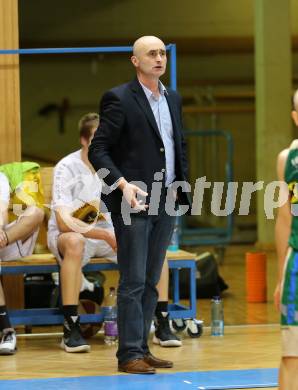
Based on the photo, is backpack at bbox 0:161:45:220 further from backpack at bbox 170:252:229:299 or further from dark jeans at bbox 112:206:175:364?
backpack at bbox 170:252:229:299

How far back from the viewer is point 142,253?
17.1 feet

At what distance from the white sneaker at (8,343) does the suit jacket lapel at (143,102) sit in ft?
5.45

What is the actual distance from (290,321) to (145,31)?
512 inches

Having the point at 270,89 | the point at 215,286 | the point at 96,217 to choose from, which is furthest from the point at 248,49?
the point at 96,217

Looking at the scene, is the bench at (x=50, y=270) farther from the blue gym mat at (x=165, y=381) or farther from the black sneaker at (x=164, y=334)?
the blue gym mat at (x=165, y=381)

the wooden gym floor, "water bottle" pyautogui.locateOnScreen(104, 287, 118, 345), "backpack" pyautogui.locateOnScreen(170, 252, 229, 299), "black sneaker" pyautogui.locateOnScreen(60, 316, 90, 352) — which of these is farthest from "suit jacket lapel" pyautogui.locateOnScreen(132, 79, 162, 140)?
"backpack" pyautogui.locateOnScreen(170, 252, 229, 299)

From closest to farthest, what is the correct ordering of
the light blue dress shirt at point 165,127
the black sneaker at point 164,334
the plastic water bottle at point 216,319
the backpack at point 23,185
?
the light blue dress shirt at point 165,127 → the black sneaker at point 164,334 → the backpack at point 23,185 → the plastic water bottle at point 216,319

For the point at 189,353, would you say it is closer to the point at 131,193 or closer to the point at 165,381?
the point at 165,381

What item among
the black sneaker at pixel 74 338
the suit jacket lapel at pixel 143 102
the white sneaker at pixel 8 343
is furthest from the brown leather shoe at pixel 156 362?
the suit jacket lapel at pixel 143 102

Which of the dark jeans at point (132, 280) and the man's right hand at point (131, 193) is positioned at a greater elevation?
the man's right hand at point (131, 193)

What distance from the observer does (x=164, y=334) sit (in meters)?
6.25

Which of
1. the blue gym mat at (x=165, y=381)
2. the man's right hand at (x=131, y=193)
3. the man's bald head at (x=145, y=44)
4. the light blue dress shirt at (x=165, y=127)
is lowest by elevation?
the blue gym mat at (x=165, y=381)

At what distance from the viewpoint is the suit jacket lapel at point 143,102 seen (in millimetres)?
5258

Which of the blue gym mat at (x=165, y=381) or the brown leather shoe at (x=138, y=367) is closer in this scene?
the blue gym mat at (x=165, y=381)
